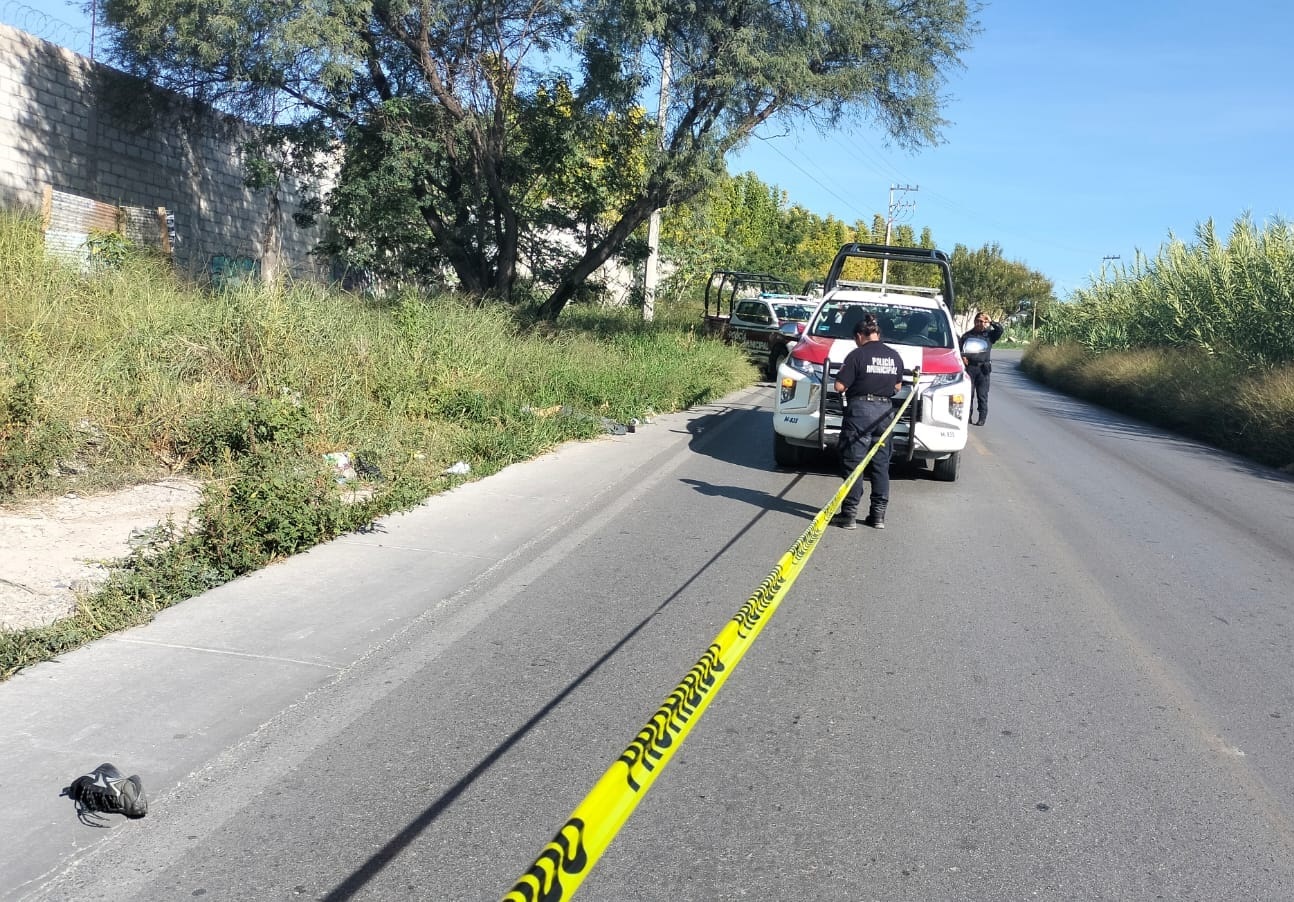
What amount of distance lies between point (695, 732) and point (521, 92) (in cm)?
1794

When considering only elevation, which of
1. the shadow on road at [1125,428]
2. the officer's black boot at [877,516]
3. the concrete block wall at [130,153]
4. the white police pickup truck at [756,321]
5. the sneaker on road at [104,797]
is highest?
the concrete block wall at [130,153]

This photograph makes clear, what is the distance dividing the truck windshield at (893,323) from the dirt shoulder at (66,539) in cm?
683

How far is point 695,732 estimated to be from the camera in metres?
4.66

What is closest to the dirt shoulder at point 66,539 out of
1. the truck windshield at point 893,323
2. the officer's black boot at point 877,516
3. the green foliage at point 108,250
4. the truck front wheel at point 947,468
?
the officer's black boot at point 877,516

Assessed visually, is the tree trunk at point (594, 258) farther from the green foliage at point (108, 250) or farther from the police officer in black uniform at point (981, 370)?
the green foliage at point (108, 250)

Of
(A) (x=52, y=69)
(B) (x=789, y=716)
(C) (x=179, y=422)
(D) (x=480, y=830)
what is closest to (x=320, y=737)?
(D) (x=480, y=830)

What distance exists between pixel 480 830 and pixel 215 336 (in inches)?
324

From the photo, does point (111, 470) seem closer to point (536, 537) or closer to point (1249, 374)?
point (536, 537)

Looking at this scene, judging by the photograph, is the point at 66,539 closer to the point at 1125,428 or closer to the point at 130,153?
the point at 130,153

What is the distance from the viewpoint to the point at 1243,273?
25406 mm

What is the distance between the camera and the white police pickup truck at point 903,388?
1072 centimetres

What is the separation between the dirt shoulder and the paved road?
599mm

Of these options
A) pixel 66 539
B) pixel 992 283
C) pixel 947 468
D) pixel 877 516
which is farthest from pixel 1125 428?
pixel 992 283

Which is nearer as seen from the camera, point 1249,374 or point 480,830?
point 480,830
